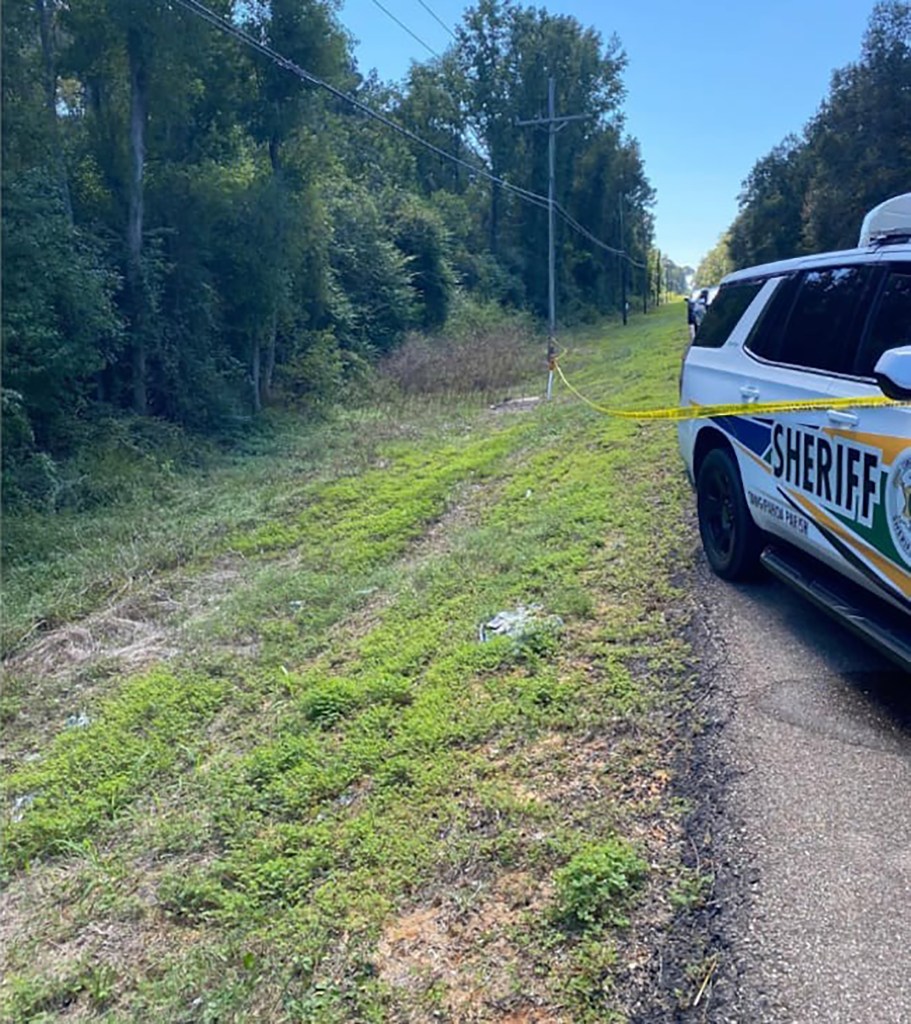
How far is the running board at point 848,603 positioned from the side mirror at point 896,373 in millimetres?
977

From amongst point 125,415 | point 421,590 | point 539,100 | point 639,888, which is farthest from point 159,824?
point 539,100

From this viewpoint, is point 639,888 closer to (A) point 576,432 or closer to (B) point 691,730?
(B) point 691,730

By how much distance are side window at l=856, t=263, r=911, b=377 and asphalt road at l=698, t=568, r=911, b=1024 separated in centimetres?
147

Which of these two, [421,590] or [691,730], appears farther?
[421,590]

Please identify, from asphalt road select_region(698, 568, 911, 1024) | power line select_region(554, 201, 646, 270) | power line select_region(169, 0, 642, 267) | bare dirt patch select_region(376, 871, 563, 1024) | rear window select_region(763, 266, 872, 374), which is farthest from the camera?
power line select_region(554, 201, 646, 270)

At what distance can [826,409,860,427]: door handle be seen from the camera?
344 cm

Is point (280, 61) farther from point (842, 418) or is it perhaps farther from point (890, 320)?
point (842, 418)

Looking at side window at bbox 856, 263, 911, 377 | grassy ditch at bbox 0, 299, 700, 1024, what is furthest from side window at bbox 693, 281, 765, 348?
grassy ditch at bbox 0, 299, 700, 1024

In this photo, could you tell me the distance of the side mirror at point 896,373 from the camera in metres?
2.81

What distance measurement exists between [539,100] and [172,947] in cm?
5093

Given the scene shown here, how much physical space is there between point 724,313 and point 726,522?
1393mm

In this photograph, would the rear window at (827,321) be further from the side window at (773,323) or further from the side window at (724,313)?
the side window at (724,313)

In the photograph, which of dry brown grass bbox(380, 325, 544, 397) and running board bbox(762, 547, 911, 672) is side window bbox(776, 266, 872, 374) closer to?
running board bbox(762, 547, 911, 672)

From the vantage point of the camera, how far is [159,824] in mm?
3928
